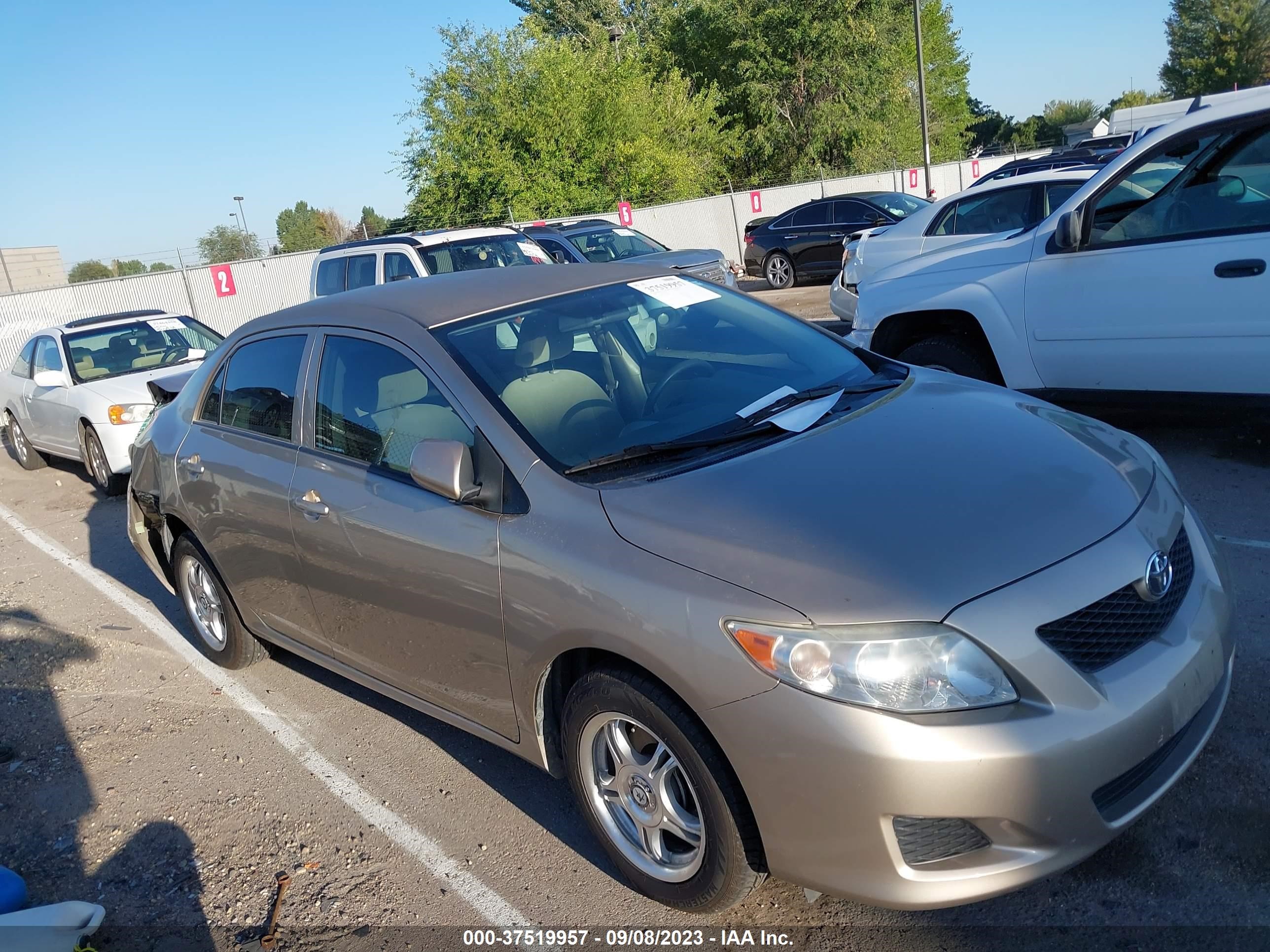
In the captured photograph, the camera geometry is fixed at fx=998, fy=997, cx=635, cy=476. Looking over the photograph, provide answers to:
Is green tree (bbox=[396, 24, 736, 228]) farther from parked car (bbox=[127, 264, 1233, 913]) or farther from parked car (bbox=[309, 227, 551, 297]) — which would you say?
parked car (bbox=[127, 264, 1233, 913])

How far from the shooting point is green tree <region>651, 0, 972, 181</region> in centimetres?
3534

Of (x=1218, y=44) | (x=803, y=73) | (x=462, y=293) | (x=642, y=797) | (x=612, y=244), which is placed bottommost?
(x=642, y=797)

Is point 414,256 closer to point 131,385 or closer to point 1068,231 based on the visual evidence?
point 131,385

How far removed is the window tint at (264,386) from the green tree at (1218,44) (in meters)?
71.0

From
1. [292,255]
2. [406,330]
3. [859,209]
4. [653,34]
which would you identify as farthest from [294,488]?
[653,34]

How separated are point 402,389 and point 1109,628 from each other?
2330 mm

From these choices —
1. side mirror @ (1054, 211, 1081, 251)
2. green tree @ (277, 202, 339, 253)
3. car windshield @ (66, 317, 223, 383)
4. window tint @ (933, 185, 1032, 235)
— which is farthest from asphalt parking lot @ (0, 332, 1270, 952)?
green tree @ (277, 202, 339, 253)

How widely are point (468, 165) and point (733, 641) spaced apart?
27821 mm

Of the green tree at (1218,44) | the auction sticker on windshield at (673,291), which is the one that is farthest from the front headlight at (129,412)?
the green tree at (1218,44)

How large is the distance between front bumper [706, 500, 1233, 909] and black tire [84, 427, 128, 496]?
831 cm

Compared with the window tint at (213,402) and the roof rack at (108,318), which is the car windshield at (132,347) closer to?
the roof rack at (108,318)

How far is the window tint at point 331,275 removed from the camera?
484 inches

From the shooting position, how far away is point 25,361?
1086 cm

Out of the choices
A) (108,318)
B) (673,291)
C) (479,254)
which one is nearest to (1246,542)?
(673,291)
